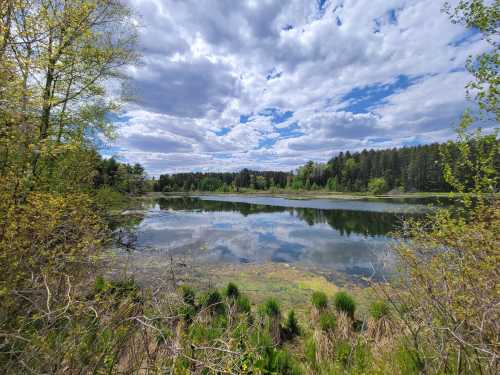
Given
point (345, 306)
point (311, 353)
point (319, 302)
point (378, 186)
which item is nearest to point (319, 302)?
point (319, 302)

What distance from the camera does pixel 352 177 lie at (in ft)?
305

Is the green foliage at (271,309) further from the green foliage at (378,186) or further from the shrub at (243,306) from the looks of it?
the green foliage at (378,186)

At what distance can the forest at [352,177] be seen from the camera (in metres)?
73.5

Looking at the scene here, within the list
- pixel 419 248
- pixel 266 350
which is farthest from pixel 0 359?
pixel 419 248

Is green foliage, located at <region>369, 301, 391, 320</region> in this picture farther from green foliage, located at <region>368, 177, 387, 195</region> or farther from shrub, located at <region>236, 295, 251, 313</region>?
green foliage, located at <region>368, 177, 387, 195</region>

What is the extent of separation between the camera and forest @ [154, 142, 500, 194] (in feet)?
241

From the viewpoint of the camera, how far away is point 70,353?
5.65 feet

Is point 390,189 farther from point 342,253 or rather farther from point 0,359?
point 0,359

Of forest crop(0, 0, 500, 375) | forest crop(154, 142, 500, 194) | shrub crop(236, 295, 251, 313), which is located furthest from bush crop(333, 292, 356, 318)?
forest crop(154, 142, 500, 194)

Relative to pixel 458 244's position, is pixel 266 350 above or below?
below

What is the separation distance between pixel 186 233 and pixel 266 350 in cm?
1537

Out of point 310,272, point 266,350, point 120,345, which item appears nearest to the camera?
point 120,345

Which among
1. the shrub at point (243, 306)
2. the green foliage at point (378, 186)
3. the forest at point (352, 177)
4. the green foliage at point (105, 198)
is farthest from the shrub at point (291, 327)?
the green foliage at point (378, 186)

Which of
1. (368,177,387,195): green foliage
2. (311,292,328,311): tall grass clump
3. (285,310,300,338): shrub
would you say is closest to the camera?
(285,310,300,338): shrub
